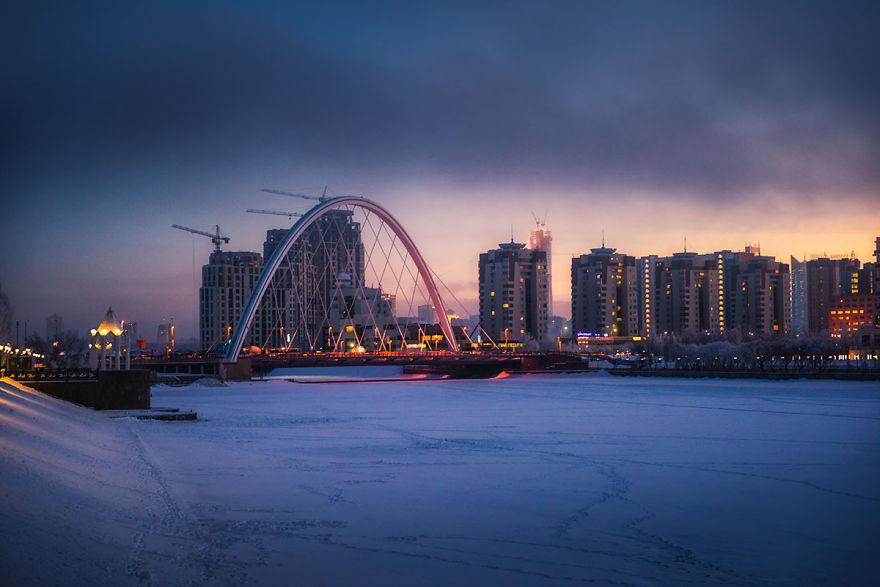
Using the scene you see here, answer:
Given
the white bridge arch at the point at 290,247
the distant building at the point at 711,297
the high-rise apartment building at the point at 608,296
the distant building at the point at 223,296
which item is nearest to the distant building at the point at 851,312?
the distant building at the point at 711,297

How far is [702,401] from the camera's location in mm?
47969

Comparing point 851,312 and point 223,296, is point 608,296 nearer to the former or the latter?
point 851,312

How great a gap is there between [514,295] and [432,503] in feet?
505

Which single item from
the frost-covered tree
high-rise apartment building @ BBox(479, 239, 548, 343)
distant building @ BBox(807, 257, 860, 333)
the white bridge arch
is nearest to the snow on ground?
the white bridge arch

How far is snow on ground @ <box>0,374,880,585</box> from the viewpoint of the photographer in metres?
11.5

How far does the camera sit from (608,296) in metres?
166

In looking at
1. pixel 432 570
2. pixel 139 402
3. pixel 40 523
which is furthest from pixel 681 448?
pixel 139 402

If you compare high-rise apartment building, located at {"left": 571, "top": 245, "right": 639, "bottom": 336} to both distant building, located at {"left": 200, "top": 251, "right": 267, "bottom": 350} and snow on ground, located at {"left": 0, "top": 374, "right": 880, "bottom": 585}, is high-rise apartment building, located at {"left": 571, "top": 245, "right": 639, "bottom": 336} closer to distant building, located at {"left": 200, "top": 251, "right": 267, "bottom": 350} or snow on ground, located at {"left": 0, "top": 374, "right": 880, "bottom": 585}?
distant building, located at {"left": 200, "top": 251, "right": 267, "bottom": 350}

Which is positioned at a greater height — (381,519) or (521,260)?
(521,260)

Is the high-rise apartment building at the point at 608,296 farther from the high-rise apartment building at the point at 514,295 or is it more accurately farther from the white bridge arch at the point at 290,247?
the white bridge arch at the point at 290,247

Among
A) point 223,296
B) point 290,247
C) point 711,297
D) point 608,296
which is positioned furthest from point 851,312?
point 223,296

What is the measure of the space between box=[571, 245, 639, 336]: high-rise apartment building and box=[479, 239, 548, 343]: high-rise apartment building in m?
8.18

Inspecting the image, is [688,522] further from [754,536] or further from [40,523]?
[40,523]

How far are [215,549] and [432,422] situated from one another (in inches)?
883
